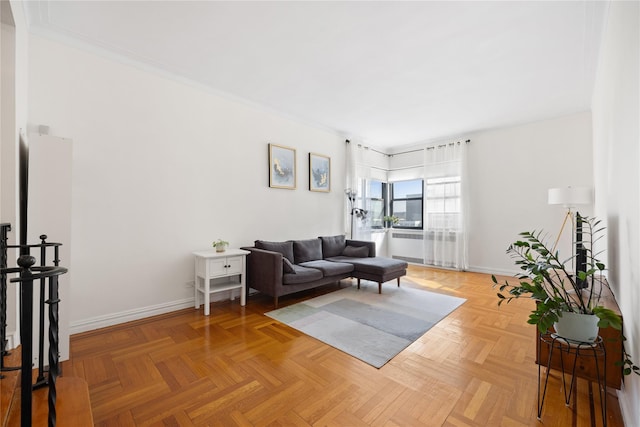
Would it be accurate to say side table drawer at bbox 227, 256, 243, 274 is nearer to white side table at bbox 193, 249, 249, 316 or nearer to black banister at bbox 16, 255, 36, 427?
white side table at bbox 193, 249, 249, 316

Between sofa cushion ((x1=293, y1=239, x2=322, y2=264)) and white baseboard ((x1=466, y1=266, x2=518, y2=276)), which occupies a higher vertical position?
sofa cushion ((x1=293, y1=239, x2=322, y2=264))

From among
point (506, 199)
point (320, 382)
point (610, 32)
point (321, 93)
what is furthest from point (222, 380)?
point (506, 199)

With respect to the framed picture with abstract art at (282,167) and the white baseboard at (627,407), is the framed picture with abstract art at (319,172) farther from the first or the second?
the white baseboard at (627,407)

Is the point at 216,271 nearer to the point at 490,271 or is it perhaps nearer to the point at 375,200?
the point at 375,200

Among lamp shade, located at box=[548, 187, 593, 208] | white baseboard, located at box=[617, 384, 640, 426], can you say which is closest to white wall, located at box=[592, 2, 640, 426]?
white baseboard, located at box=[617, 384, 640, 426]

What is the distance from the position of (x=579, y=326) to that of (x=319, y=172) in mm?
4087

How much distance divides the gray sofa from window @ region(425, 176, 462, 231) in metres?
1.86

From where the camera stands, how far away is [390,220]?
6.59 m

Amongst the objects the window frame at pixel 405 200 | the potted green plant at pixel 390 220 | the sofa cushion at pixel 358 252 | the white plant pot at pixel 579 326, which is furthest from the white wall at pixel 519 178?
the white plant pot at pixel 579 326

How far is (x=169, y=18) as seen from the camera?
2.44 metres

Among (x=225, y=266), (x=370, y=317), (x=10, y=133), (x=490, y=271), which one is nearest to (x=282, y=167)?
(x=225, y=266)

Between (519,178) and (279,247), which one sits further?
(519,178)

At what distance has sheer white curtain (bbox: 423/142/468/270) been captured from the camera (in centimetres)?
556

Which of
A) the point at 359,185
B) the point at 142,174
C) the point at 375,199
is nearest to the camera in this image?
the point at 142,174
